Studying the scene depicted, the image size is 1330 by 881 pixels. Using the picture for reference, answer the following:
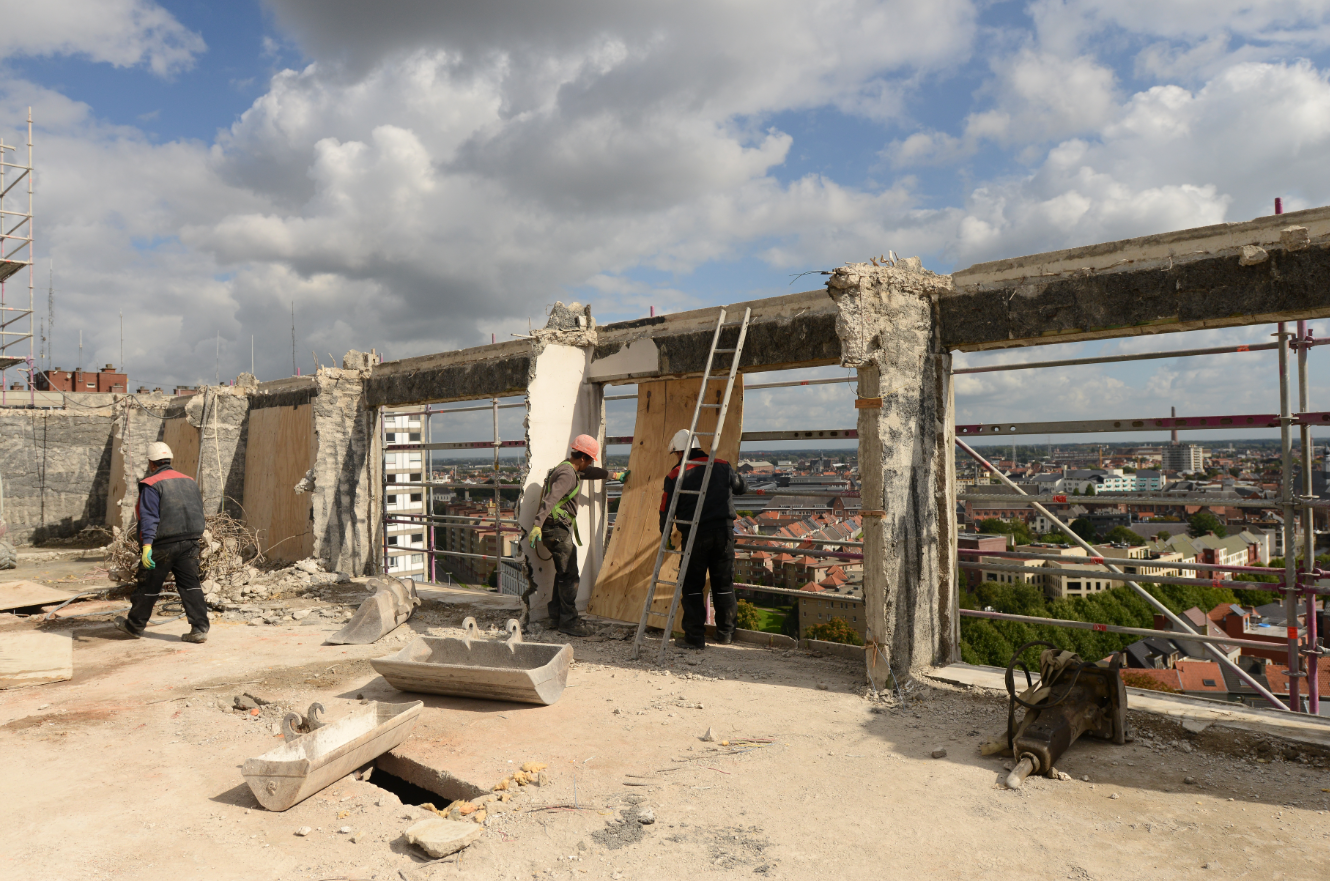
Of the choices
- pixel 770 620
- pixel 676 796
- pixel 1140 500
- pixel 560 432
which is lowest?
pixel 770 620

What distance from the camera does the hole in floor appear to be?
386 centimetres

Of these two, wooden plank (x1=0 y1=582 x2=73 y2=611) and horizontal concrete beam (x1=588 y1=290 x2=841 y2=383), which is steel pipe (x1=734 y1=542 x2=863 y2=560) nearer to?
horizontal concrete beam (x1=588 y1=290 x2=841 y2=383)

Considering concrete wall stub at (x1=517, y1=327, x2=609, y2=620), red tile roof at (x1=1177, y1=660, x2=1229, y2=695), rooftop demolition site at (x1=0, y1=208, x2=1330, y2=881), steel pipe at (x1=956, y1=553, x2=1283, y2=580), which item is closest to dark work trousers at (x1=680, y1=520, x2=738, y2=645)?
rooftop demolition site at (x1=0, y1=208, x2=1330, y2=881)

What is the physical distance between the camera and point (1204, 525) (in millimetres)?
5441

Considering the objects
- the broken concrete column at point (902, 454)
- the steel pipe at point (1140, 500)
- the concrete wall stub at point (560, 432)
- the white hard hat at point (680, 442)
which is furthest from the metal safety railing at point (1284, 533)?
the concrete wall stub at point (560, 432)

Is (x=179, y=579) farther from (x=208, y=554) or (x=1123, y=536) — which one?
Result: (x=1123, y=536)

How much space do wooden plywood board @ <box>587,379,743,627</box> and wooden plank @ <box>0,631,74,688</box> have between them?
415cm

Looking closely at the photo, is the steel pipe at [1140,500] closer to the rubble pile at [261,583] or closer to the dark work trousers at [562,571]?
the dark work trousers at [562,571]

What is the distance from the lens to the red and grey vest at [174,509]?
6.62 metres

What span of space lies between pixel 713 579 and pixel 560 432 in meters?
2.17

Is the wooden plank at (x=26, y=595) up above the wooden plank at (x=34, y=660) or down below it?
above

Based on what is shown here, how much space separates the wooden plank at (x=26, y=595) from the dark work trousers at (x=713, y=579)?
6626 mm

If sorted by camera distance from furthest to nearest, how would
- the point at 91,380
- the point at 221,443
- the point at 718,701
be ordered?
1. the point at 91,380
2. the point at 221,443
3. the point at 718,701

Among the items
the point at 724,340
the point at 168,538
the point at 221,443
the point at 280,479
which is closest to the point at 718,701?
the point at 724,340
